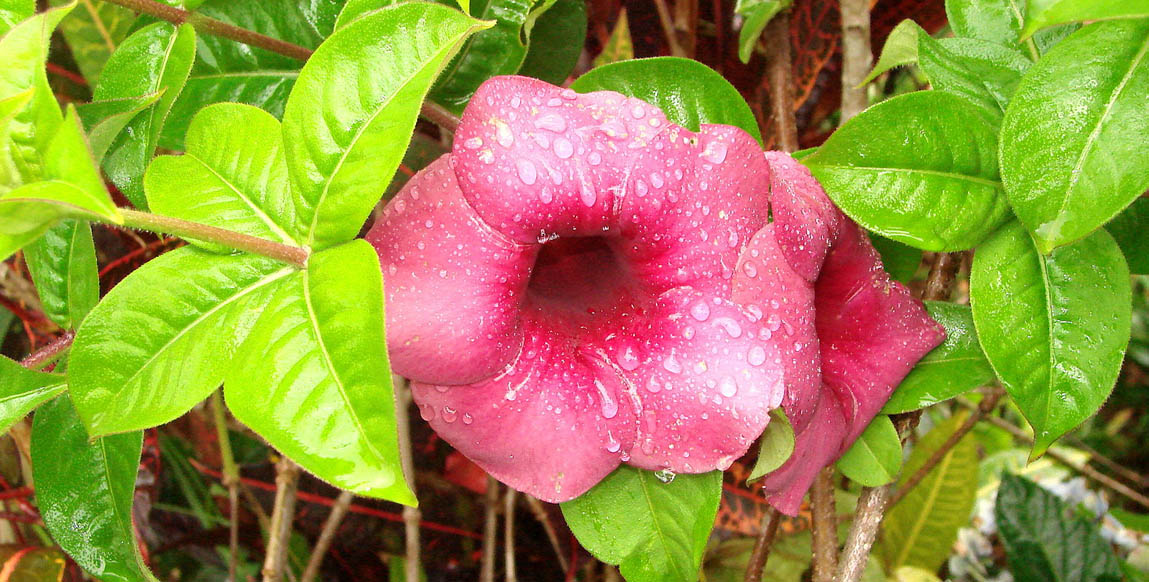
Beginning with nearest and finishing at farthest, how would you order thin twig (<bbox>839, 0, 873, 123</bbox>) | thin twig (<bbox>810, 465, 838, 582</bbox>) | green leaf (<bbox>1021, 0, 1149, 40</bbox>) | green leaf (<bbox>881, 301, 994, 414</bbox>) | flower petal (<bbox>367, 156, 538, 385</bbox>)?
1. green leaf (<bbox>1021, 0, 1149, 40</bbox>)
2. flower petal (<bbox>367, 156, 538, 385</bbox>)
3. green leaf (<bbox>881, 301, 994, 414</bbox>)
4. thin twig (<bbox>810, 465, 838, 582</bbox>)
5. thin twig (<bbox>839, 0, 873, 123</bbox>)

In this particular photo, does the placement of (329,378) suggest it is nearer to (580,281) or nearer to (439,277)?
(439,277)

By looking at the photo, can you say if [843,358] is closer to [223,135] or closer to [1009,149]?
[1009,149]

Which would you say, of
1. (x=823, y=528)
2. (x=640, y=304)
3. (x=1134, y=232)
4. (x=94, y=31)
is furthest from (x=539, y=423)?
(x=94, y=31)

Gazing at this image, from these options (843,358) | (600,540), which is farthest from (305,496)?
(843,358)

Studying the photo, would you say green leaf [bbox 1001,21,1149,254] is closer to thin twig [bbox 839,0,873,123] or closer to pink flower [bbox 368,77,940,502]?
pink flower [bbox 368,77,940,502]

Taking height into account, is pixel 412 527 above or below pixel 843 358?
below

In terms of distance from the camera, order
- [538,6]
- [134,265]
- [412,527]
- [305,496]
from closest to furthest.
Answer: [538,6] → [412,527] → [134,265] → [305,496]

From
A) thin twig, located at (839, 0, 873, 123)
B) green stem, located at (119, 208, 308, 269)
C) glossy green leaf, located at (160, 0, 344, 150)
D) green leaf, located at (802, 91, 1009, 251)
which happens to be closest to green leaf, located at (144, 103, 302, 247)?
green stem, located at (119, 208, 308, 269)
